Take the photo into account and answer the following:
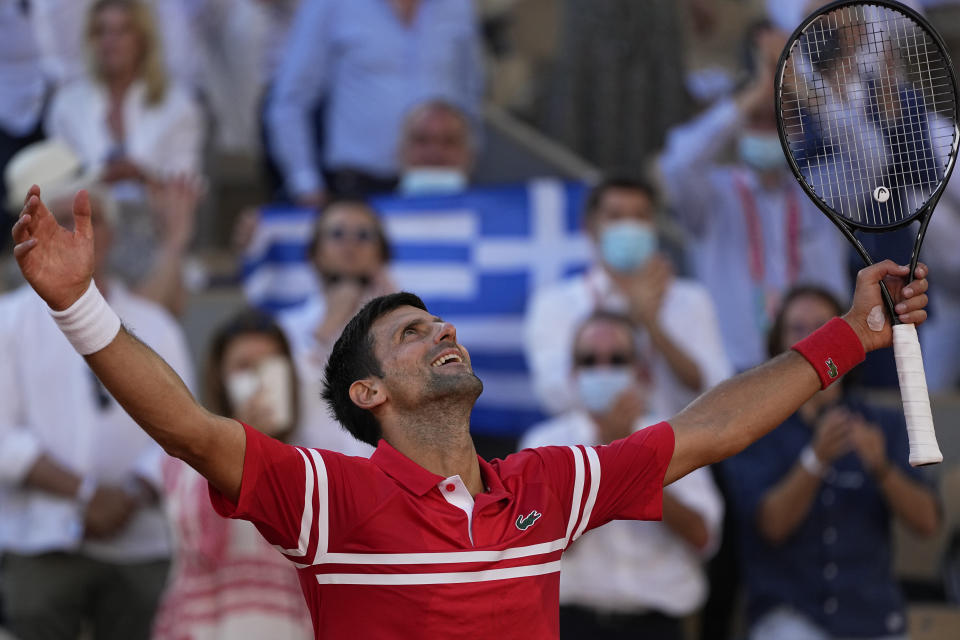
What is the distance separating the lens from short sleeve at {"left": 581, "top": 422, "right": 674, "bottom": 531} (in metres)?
3.31

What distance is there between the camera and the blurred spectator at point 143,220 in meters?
6.11

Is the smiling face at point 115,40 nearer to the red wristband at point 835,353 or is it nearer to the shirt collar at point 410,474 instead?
the shirt collar at point 410,474

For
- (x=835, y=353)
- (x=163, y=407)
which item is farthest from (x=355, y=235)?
(x=163, y=407)

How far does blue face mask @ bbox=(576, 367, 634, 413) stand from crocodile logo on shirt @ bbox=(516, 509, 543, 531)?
7.69 feet

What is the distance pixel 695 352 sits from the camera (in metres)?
6.11

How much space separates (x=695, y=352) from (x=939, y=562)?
1262 mm

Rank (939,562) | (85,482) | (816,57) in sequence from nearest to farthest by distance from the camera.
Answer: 1. (816,57)
2. (85,482)
3. (939,562)

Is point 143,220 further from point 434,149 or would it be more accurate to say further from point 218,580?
point 218,580

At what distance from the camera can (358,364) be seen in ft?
11.0

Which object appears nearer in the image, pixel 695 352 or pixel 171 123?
pixel 695 352

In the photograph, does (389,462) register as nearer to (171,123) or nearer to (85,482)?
(85,482)

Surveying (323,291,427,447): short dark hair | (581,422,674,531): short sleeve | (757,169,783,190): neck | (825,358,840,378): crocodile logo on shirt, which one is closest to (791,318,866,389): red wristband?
(825,358,840,378): crocodile logo on shirt

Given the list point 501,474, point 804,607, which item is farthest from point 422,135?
point 501,474

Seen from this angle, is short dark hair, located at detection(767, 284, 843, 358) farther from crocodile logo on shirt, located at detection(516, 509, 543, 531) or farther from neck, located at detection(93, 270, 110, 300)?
crocodile logo on shirt, located at detection(516, 509, 543, 531)
